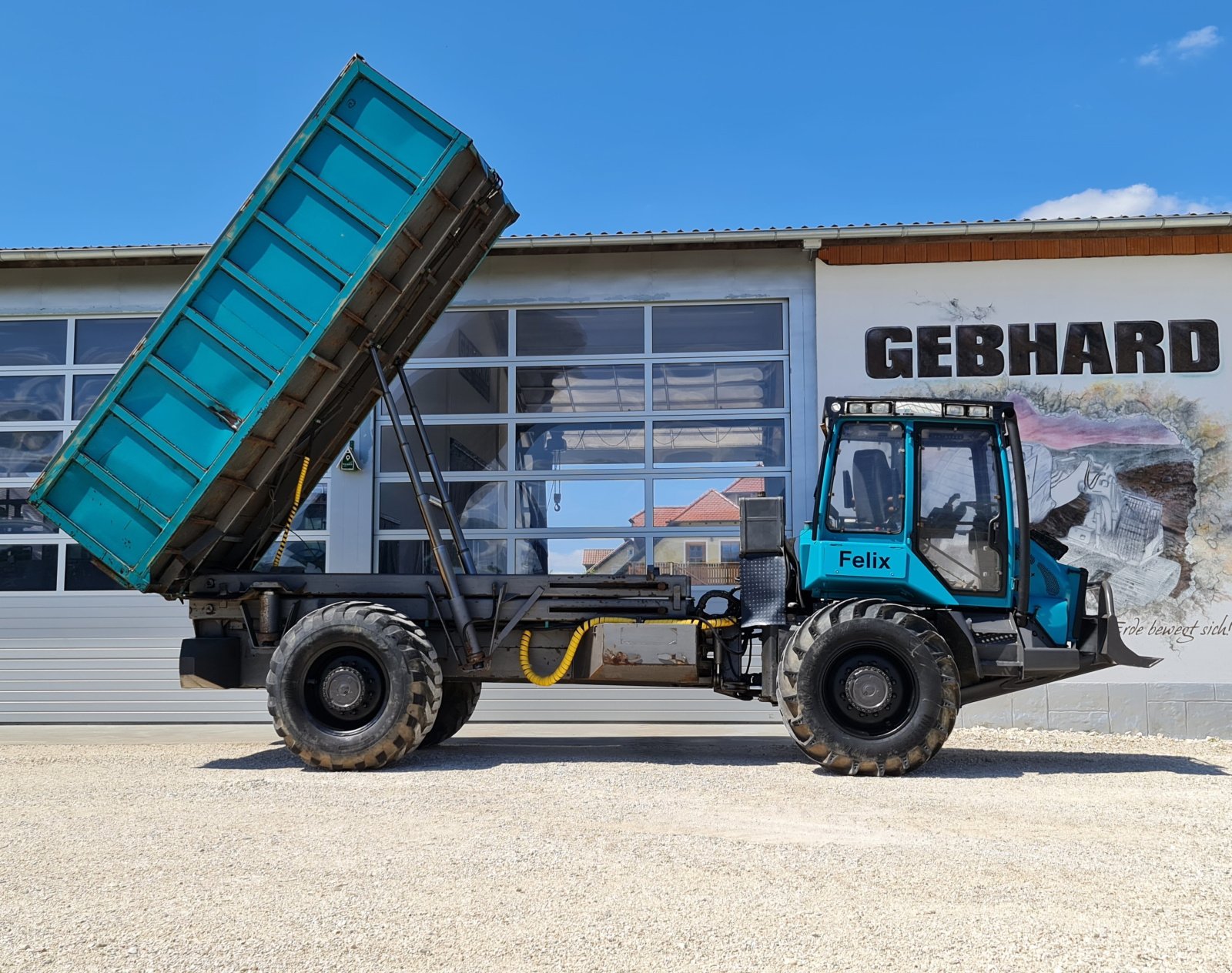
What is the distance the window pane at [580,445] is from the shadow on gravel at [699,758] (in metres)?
3.26

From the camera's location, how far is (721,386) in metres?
Result: 12.6

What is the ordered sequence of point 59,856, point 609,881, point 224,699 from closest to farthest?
1. point 609,881
2. point 59,856
3. point 224,699

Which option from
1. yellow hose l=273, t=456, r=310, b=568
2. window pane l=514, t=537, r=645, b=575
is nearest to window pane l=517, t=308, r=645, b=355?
window pane l=514, t=537, r=645, b=575

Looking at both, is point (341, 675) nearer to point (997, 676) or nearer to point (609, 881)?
point (609, 881)

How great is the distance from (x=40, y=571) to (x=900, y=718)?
9.43 metres

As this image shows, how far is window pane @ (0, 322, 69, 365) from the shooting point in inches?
518

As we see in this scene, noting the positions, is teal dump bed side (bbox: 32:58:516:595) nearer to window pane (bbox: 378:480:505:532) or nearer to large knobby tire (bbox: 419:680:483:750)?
large knobby tire (bbox: 419:680:483:750)

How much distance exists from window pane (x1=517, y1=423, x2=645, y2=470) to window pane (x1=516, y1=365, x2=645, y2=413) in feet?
0.65

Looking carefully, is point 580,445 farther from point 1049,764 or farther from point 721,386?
point 1049,764

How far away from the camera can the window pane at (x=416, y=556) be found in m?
12.6

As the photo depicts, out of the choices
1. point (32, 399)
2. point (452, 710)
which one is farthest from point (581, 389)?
point (32, 399)

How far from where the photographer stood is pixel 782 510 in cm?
874

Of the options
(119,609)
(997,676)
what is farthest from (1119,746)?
(119,609)

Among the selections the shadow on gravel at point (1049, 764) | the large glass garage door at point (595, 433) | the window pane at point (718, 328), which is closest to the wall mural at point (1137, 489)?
the window pane at point (718, 328)
